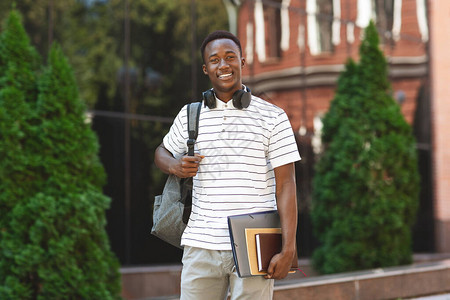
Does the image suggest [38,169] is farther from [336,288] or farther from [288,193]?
[288,193]

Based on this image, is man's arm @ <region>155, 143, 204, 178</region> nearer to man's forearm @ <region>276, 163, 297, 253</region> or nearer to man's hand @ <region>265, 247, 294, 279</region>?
man's forearm @ <region>276, 163, 297, 253</region>

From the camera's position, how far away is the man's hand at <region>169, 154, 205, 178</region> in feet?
9.70

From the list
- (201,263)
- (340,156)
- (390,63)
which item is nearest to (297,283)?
(340,156)

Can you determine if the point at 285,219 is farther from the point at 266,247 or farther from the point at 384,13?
the point at 384,13

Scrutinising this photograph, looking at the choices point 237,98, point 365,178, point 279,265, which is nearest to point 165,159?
point 237,98

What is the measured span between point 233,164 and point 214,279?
52 cm

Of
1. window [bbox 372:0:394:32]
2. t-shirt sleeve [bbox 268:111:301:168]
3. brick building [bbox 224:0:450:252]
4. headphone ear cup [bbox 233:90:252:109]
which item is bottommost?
t-shirt sleeve [bbox 268:111:301:168]

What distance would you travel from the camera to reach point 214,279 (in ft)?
9.93

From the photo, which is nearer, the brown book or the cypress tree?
the brown book

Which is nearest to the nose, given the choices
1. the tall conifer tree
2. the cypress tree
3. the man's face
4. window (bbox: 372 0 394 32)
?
the man's face

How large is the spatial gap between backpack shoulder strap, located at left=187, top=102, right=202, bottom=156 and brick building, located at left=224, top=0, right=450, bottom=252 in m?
8.02

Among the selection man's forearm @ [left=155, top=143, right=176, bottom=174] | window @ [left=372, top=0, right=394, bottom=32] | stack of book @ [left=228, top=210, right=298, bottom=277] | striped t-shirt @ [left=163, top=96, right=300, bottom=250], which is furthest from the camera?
window @ [left=372, top=0, right=394, bottom=32]

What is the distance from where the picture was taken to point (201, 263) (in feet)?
9.83

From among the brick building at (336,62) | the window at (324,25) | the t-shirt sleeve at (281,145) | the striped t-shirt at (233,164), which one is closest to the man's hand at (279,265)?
the striped t-shirt at (233,164)
